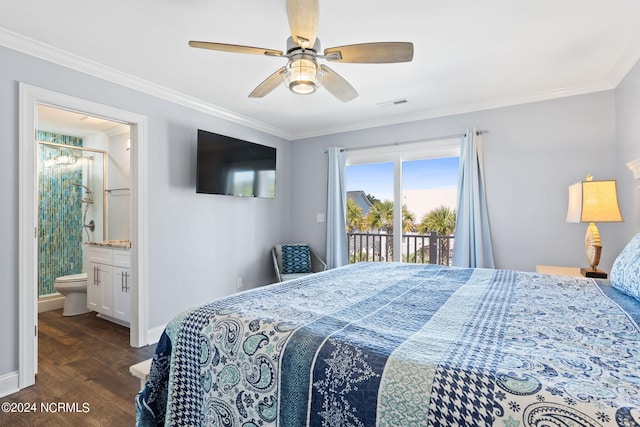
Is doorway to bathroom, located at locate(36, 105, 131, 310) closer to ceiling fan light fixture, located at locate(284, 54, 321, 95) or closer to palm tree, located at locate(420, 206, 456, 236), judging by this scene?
ceiling fan light fixture, located at locate(284, 54, 321, 95)

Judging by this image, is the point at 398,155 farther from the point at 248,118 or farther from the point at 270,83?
the point at 270,83

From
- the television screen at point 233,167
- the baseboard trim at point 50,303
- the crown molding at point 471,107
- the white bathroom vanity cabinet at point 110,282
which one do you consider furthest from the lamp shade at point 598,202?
the baseboard trim at point 50,303

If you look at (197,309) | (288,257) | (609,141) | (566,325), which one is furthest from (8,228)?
(609,141)

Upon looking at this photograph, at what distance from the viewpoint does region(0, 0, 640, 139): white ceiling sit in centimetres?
193

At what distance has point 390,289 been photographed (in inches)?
68.3

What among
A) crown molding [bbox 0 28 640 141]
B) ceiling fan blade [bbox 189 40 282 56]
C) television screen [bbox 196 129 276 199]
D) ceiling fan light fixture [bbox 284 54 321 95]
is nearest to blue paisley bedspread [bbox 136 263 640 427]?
ceiling fan light fixture [bbox 284 54 321 95]

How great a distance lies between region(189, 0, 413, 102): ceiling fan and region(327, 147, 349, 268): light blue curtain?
2.30 meters

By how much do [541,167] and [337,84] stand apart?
7.79 feet

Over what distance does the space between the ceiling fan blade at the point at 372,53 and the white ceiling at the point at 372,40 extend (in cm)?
34

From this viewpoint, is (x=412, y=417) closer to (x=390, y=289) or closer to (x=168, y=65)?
(x=390, y=289)

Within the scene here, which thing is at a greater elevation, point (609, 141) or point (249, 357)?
point (609, 141)

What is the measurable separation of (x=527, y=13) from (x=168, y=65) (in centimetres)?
263

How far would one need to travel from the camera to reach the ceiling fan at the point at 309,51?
1.58 metres

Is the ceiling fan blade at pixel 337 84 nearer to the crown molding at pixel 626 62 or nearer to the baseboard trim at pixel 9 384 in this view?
the crown molding at pixel 626 62
